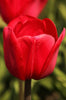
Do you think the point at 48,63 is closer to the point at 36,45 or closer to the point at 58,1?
the point at 36,45

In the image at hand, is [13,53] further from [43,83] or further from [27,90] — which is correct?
[43,83]

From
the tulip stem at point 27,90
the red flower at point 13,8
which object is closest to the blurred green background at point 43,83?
the red flower at point 13,8

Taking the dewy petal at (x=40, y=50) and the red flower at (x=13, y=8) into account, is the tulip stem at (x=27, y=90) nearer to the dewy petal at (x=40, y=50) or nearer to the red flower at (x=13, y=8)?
the dewy petal at (x=40, y=50)

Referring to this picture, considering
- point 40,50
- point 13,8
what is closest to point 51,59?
point 40,50

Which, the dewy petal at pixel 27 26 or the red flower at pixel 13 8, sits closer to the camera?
the dewy petal at pixel 27 26

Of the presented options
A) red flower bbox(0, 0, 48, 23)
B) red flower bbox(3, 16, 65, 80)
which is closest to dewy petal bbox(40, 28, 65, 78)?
red flower bbox(3, 16, 65, 80)

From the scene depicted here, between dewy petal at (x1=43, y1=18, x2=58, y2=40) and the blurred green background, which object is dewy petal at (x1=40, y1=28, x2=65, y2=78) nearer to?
dewy petal at (x1=43, y1=18, x2=58, y2=40)

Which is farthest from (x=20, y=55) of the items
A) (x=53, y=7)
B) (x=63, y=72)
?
(x=53, y=7)
